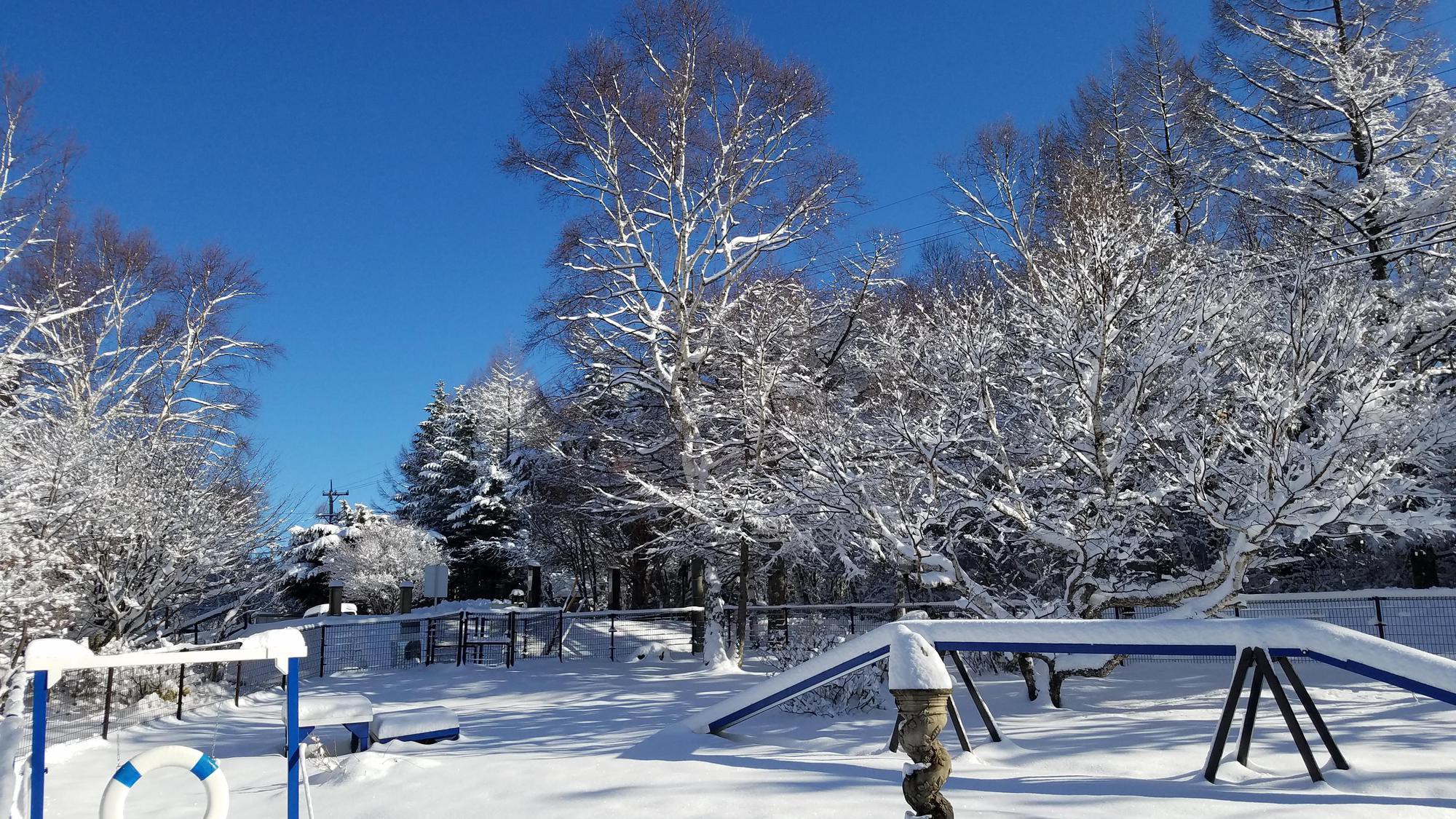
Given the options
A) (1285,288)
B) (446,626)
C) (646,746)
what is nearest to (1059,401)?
(1285,288)

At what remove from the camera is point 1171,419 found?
10547 millimetres

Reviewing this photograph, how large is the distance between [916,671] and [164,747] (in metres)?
4.03

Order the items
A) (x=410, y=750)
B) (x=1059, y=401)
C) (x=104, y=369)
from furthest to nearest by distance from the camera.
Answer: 1. (x=104, y=369)
2. (x=1059, y=401)
3. (x=410, y=750)

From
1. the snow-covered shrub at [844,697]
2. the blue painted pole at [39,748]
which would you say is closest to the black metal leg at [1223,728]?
the snow-covered shrub at [844,697]

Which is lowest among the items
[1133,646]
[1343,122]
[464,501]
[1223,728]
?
[1223,728]

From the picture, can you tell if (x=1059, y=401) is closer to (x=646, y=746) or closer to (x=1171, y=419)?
(x=1171, y=419)

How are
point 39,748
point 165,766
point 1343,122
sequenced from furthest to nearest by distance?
point 1343,122, point 39,748, point 165,766

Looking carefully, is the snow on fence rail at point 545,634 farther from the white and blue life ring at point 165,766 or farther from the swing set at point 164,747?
the white and blue life ring at point 165,766

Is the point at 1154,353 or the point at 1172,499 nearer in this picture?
the point at 1154,353

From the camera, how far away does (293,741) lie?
18.8ft

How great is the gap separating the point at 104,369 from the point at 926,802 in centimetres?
2323

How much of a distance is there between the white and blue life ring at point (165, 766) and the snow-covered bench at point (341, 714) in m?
4.07

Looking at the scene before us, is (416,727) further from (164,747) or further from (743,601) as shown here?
(743,601)

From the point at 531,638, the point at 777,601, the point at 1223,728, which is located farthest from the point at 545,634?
the point at 1223,728
